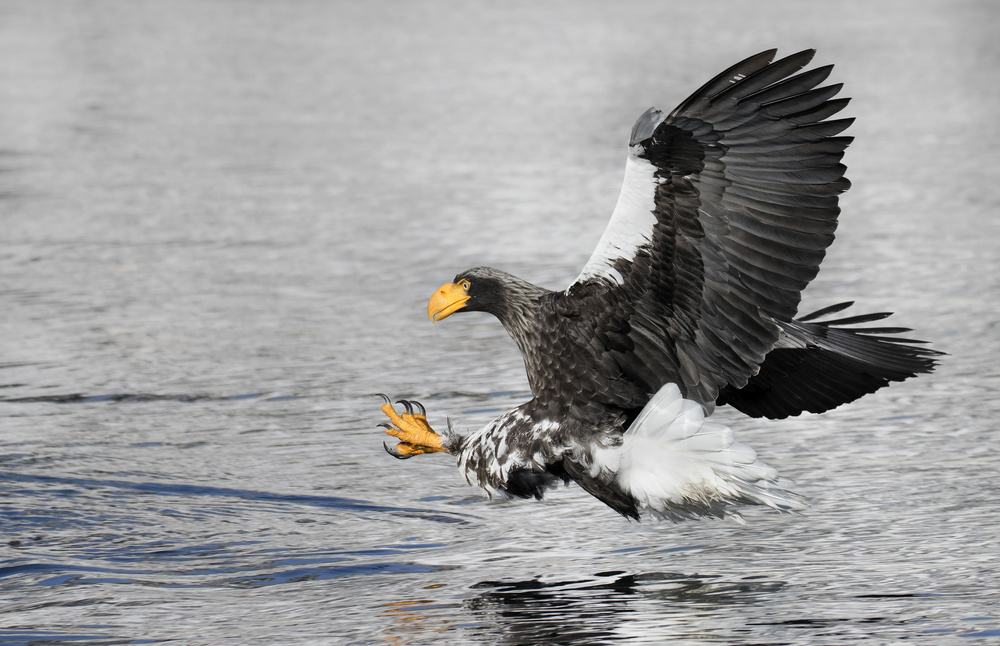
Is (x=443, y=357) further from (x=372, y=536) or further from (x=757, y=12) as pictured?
(x=757, y=12)

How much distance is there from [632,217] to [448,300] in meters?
1.06

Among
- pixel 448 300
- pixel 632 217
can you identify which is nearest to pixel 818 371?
pixel 632 217

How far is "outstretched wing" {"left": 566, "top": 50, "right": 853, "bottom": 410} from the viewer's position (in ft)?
14.8

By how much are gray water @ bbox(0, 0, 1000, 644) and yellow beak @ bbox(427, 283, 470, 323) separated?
632mm

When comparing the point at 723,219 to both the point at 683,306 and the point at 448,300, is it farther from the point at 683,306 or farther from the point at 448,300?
the point at 448,300

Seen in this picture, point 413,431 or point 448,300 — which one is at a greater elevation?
point 448,300

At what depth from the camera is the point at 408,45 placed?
2069cm

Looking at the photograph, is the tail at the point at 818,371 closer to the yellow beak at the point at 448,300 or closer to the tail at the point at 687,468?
the tail at the point at 687,468

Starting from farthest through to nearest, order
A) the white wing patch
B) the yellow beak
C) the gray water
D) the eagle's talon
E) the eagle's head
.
A: the eagle's talon → the yellow beak → the eagle's head → the white wing patch → the gray water

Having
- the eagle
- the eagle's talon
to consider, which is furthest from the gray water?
the eagle

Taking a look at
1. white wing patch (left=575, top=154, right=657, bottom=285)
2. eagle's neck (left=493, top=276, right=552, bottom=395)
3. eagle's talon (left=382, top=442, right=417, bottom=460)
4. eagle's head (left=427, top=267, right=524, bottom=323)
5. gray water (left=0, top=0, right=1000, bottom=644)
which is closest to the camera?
gray water (left=0, top=0, right=1000, bottom=644)

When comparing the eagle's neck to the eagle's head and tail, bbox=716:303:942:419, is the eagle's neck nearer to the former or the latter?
the eagle's head

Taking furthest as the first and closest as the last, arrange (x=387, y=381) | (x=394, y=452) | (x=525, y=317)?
(x=387, y=381) → (x=394, y=452) → (x=525, y=317)

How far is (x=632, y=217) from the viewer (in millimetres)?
4531
